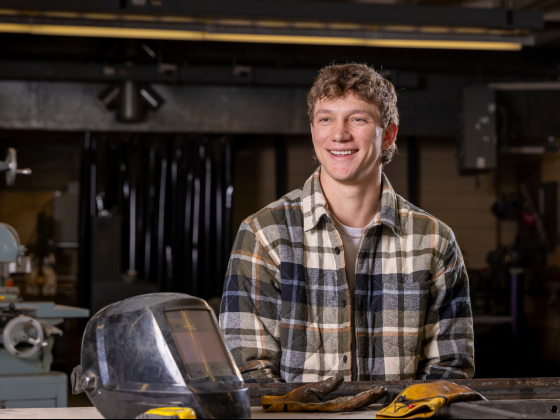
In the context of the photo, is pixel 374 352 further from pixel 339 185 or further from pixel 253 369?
pixel 339 185

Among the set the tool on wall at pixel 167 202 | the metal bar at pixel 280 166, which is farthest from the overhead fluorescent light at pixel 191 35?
the metal bar at pixel 280 166

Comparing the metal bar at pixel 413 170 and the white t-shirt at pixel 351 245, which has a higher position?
the metal bar at pixel 413 170

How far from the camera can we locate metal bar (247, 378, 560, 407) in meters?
1.47

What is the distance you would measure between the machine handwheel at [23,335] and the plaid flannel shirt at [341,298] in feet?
5.61

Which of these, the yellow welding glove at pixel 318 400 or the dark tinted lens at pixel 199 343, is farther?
the yellow welding glove at pixel 318 400

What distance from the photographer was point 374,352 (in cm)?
188

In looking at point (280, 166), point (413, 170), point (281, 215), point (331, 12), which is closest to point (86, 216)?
point (280, 166)

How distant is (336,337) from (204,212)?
459cm

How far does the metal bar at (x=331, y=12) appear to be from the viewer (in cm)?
448

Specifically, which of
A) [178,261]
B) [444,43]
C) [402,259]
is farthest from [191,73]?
[402,259]

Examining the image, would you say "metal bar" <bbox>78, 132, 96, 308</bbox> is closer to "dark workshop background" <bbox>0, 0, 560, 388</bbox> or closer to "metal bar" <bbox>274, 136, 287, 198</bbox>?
"dark workshop background" <bbox>0, 0, 560, 388</bbox>

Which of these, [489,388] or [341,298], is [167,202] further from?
[489,388]

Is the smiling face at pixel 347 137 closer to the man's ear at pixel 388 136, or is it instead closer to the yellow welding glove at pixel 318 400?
the man's ear at pixel 388 136

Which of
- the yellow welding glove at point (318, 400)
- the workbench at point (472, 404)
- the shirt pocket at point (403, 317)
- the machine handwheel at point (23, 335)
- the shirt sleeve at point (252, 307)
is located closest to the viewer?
the workbench at point (472, 404)
